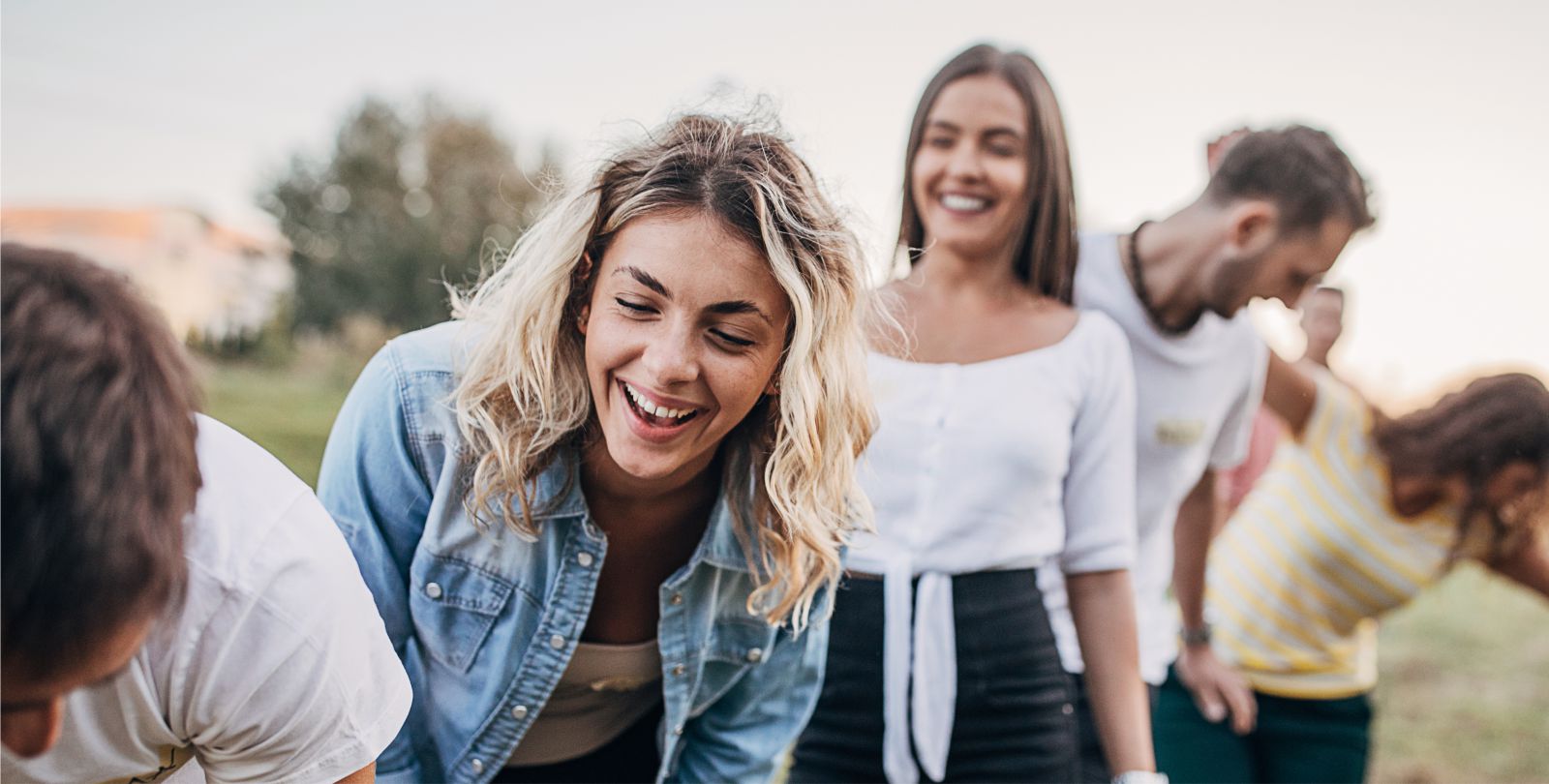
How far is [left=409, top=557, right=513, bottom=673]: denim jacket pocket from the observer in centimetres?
184

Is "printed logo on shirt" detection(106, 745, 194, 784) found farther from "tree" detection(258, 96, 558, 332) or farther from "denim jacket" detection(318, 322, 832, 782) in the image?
"tree" detection(258, 96, 558, 332)

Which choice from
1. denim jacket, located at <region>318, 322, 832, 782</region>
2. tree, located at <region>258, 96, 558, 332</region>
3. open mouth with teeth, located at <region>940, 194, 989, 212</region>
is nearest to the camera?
denim jacket, located at <region>318, 322, 832, 782</region>

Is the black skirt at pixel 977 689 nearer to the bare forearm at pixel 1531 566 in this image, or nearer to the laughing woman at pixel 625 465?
the laughing woman at pixel 625 465

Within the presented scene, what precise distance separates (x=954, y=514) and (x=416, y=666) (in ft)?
3.21

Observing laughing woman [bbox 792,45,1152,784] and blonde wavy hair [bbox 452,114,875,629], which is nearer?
blonde wavy hair [bbox 452,114,875,629]

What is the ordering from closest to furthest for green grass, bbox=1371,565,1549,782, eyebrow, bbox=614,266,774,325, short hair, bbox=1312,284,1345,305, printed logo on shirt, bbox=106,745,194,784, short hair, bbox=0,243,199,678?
short hair, bbox=0,243,199,678 < printed logo on shirt, bbox=106,745,194,784 < eyebrow, bbox=614,266,774,325 < short hair, bbox=1312,284,1345,305 < green grass, bbox=1371,565,1549,782

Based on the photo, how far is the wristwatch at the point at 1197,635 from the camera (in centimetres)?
311

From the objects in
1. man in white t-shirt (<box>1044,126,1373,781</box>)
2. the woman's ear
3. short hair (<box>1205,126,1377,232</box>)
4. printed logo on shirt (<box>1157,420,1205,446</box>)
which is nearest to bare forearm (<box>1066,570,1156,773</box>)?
man in white t-shirt (<box>1044,126,1373,781</box>)

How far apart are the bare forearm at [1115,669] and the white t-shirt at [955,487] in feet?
0.19

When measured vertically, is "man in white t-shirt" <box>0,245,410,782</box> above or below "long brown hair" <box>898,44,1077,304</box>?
below

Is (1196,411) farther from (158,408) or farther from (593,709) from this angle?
(158,408)

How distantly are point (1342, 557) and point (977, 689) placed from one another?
142 centimetres

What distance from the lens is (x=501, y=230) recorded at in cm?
1364

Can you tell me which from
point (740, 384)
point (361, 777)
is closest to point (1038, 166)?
point (740, 384)
